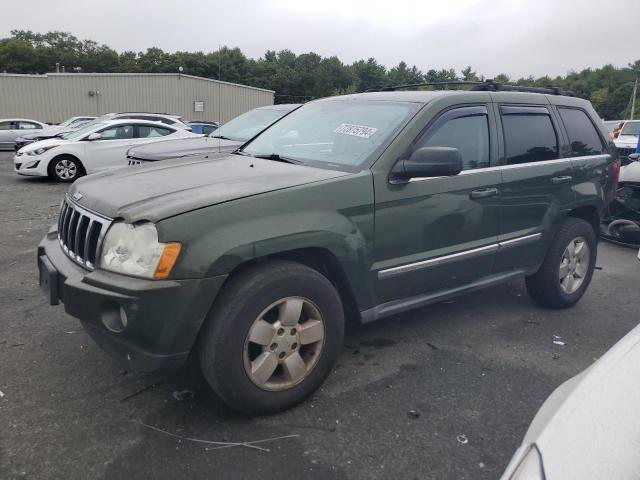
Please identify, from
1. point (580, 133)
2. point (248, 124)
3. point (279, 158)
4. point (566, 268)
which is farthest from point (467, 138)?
point (248, 124)

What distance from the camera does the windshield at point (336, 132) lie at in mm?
3326

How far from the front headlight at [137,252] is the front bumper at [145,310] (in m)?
0.04

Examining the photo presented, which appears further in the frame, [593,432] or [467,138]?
[467,138]

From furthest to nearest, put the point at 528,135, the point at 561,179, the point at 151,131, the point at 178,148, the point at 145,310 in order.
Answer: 1. the point at 151,131
2. the point at 178,148
3. the point at 561,179
4. the point at 528,135
5. the point at 145,310

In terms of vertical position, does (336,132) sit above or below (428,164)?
above

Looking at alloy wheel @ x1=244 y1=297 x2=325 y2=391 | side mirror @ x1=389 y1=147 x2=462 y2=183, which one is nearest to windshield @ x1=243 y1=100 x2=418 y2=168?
side mirror @ x1=389 y1=147 x2=462 y2=183

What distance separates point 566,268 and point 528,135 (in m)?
1.23

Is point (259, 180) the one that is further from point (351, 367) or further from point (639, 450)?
point (639, 450)

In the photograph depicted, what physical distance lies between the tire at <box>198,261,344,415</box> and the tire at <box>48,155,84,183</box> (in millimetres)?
10512

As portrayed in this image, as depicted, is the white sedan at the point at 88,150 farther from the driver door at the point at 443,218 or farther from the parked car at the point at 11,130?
the parked car at the point at 11,130

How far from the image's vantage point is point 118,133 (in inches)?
474

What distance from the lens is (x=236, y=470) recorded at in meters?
2.39

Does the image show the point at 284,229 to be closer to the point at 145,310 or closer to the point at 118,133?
the point at 145,310

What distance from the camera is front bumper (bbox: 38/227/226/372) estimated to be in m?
2.38
